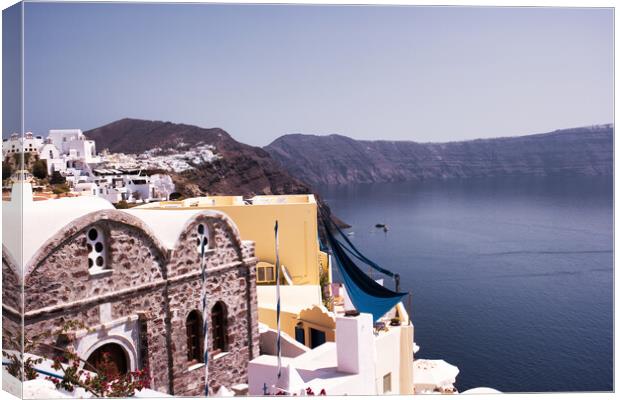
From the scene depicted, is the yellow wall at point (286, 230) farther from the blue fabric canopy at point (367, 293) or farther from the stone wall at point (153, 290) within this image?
the stone wall at point (153, 290)

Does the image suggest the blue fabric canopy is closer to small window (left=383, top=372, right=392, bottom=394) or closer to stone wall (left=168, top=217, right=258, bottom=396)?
small window (left=383, top=372, right=392, bottom=394)

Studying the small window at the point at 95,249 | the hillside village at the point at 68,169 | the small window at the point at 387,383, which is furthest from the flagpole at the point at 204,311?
the small window at the point at 387,383

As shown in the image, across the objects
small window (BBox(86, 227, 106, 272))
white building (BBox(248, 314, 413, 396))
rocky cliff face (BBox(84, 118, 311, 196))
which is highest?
rocky cliff face (BBox(84, 118, 311, 196))

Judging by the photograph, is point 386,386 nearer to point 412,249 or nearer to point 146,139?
point 146,139

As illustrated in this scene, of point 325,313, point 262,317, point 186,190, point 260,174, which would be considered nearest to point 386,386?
point 325,313

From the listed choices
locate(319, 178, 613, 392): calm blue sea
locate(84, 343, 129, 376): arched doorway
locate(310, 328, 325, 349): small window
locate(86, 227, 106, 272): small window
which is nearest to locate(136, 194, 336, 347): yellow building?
locate(310, 328, 325, 349): small window
